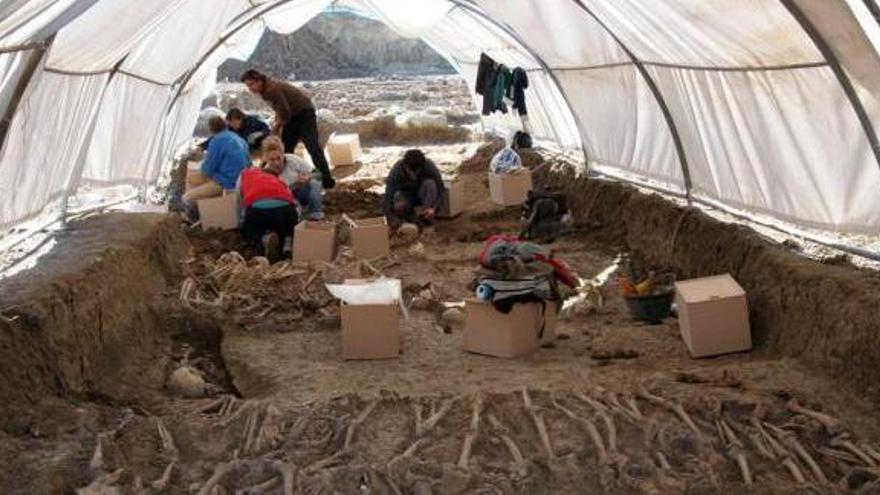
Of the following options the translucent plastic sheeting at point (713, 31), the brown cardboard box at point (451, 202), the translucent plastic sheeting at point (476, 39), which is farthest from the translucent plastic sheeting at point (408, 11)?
the translucent plastic sheeting at point (713, 31)

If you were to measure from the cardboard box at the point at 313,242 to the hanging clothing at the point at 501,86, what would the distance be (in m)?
6.35

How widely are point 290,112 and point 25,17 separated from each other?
850 centimetres

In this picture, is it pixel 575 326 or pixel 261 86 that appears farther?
pixel 261 86

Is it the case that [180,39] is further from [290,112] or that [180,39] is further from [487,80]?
[487,80]


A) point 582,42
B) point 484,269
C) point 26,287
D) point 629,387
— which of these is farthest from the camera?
point 582,42

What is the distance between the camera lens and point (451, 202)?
524 inches

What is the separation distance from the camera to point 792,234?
7742mm

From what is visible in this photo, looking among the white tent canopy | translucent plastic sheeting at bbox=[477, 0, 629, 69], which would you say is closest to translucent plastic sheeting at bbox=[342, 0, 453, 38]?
the white tent canopy

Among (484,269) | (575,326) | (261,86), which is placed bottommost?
(575,326)

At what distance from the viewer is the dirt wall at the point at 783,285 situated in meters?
5.82

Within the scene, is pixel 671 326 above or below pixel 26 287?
below

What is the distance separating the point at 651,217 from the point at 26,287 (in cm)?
611

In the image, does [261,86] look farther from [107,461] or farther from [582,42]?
[107,461]

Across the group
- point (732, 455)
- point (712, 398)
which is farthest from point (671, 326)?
point (732, 455)
